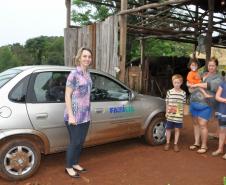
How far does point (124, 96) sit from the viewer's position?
5.85 meters

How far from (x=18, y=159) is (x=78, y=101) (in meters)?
1.14

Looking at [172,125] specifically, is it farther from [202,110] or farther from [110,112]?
[110,112]

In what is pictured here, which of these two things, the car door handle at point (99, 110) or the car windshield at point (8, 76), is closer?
the car windshield at point (8, 76)

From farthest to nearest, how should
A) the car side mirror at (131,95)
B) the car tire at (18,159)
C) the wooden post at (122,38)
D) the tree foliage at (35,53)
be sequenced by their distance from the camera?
the tree foliage at (35,53)
the wooden post at (122,38)
the car side mirror at (131,95)
the car tire at (18,159)

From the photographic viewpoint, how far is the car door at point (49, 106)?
467cm

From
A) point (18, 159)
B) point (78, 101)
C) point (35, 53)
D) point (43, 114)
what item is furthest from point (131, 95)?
point (35, 53)

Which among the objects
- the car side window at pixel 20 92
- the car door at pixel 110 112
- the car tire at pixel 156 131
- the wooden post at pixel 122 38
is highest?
the wooden post at pixel 122 38

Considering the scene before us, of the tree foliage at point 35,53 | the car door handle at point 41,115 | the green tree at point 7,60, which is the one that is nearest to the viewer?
the car door handle at point 41,115

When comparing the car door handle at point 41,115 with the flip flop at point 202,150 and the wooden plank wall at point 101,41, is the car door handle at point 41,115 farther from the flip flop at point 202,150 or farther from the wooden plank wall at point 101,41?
the wooden plank wall at point 101,41

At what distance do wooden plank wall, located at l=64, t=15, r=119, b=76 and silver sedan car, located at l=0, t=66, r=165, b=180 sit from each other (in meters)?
2.09

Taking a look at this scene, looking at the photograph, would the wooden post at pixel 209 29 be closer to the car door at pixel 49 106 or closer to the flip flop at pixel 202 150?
the flip flop at pixel 202 150

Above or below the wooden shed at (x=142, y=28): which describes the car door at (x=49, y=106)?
below

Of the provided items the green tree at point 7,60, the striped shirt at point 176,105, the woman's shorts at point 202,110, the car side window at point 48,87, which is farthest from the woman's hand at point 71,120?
the green tree at point 7,60

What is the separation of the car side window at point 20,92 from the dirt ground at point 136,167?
1.15m
